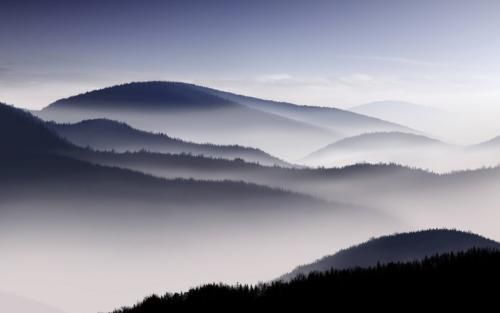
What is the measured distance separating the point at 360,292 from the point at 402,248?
64.9 metres

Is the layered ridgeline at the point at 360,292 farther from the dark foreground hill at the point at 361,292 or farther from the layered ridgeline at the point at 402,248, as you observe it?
the layered ridgeline at the point at 402,248

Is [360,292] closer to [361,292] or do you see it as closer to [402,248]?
[361,292]

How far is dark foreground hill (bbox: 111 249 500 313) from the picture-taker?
21.3 m

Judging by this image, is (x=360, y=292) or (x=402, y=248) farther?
(x=402, y=248)

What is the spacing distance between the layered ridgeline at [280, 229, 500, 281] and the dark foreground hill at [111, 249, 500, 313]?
174ft

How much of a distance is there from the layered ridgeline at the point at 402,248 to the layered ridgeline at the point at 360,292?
52.8 metres

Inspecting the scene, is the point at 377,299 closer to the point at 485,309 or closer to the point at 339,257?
the point at 485,309

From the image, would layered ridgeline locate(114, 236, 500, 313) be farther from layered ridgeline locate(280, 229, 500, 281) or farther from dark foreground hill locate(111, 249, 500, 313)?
layered ridgeline locate(280, 229, 500, 281)

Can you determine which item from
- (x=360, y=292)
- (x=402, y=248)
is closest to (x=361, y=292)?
(x=360, y=292)

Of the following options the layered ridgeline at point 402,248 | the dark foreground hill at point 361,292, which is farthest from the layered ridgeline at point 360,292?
the layered ridgeline at point 402,248

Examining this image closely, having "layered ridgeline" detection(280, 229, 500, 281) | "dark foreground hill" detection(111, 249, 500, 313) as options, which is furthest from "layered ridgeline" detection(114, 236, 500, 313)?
"layered ridgeline" detection(280, 229, 500, 281)

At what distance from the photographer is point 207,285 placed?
944 inches

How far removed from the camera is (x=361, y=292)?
22422 mm

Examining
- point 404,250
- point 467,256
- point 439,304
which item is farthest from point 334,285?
point 404,250
